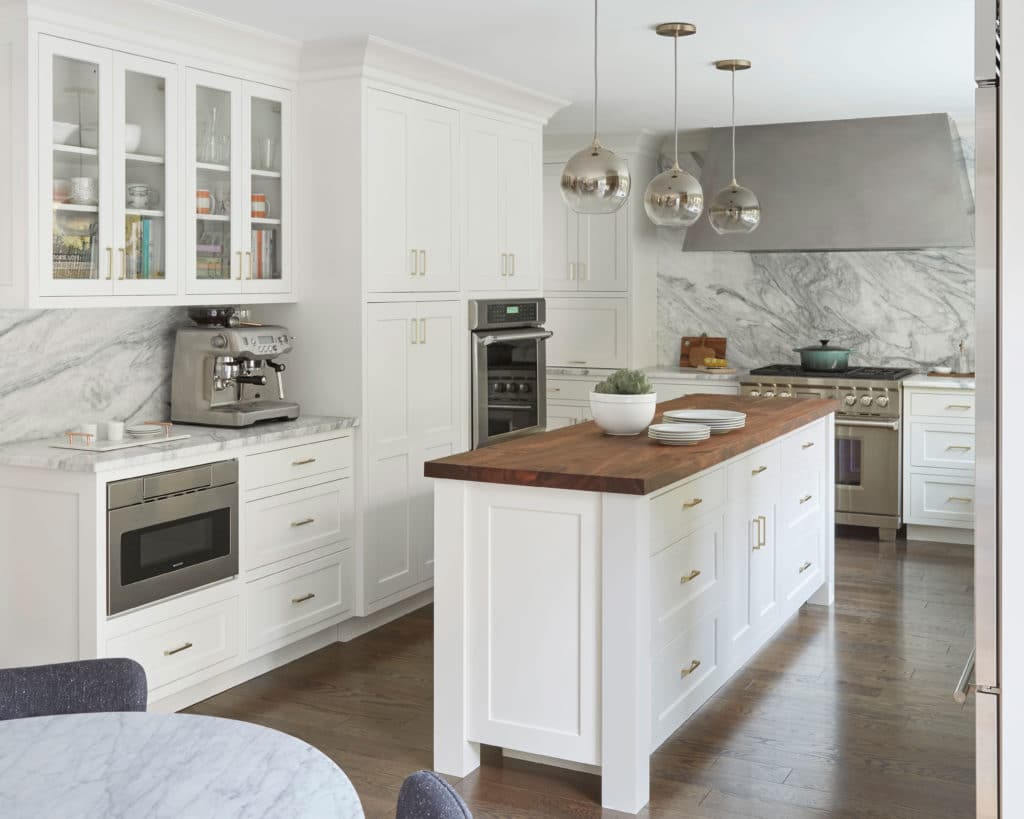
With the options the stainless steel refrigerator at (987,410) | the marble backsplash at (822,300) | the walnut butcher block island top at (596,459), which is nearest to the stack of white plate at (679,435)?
the walnut butcher block island top at (596,459)

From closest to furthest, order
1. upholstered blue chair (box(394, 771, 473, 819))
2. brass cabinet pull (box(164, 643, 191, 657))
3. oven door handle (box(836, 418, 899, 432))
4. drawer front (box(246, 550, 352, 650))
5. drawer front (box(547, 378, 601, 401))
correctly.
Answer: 1. upholstered blue chair (box(394, 771, 473, 819))
2. brass cabinet pull (box(164, 643, 191, 657))
3. drawer front (box(246, 550, 352, 650))
4. oven door handle (box(836, 418, 899, 432))
5. drawer front (box(547, 378, 601, 401))

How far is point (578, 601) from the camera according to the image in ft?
10.5

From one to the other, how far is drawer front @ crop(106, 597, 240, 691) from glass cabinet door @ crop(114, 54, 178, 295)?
114 cm

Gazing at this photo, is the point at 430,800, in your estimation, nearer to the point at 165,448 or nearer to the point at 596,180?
the point at 596,180

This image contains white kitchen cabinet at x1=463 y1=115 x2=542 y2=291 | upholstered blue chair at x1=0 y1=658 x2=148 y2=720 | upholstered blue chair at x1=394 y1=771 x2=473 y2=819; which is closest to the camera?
upholstered blue chair at x1=394 y1=771 x2=473 y2=819

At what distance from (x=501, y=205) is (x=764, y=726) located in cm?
287

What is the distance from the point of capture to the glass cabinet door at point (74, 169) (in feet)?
11.9

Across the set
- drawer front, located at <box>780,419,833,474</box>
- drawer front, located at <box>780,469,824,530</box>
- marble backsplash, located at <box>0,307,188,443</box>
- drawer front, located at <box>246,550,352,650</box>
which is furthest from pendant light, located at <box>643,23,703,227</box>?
marble backsplash, located at <box>0,307,188,443</box>

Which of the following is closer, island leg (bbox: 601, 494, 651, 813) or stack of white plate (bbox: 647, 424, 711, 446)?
island leg (bbox: 601, 494, 651, 813)

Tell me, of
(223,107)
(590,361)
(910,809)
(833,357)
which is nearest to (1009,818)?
(910,809)

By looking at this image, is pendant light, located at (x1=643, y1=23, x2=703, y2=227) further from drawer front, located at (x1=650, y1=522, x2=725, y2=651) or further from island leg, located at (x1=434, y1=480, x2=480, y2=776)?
island leg, located at (x1=434, y1=480, x2=480, y2=776)

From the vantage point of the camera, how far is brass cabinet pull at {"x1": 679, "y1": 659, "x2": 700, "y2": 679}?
3494mm

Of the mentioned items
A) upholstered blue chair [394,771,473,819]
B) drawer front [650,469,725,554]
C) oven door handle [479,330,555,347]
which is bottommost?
upholstered blue chair [394,771,473,819]

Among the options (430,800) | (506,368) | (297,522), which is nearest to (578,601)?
(297,522)
